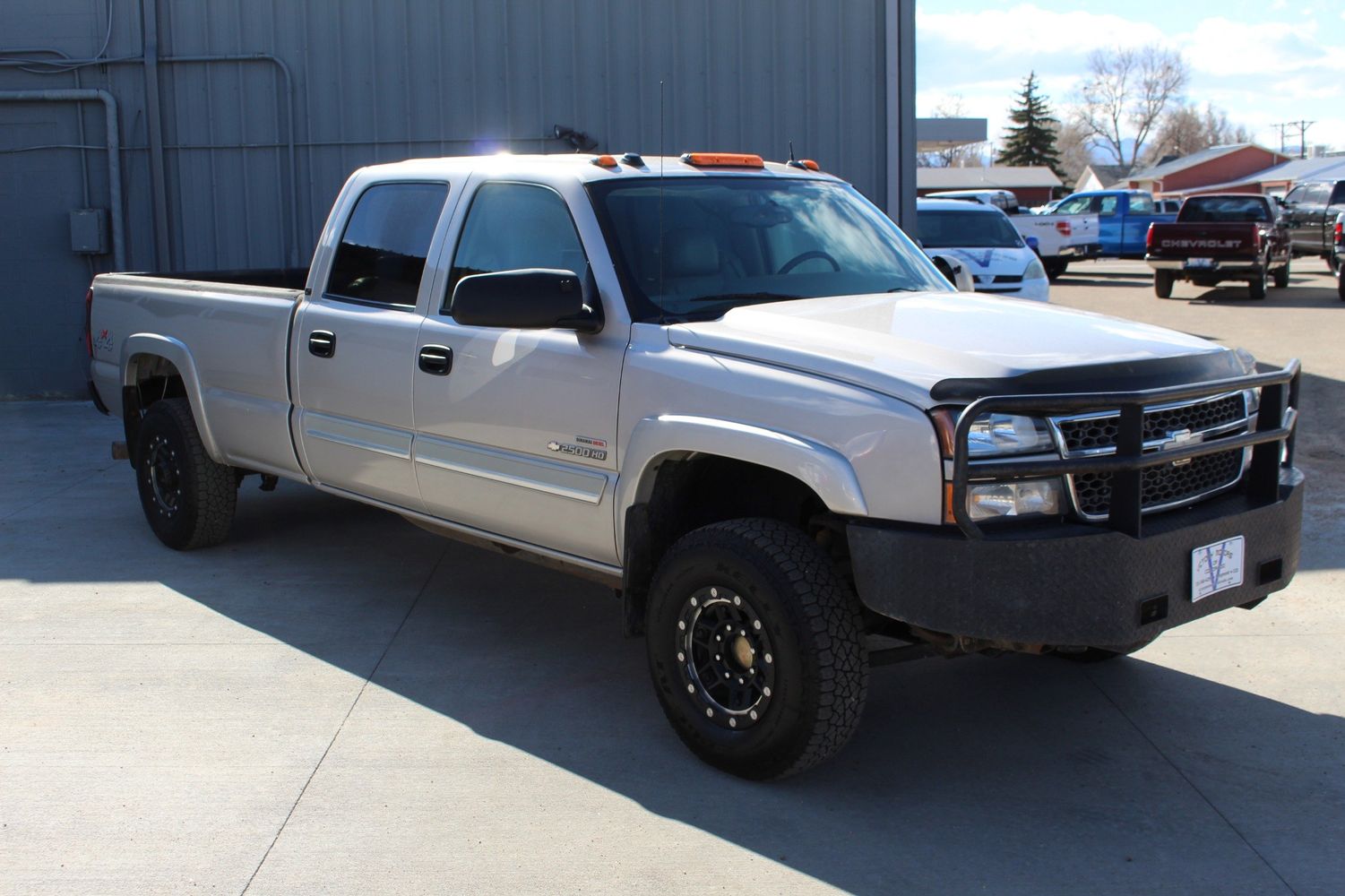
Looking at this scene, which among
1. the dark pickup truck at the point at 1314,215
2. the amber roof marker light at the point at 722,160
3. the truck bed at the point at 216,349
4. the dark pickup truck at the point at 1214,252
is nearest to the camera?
the amber roof marker light at the point at 722,160

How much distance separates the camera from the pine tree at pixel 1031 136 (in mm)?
87250

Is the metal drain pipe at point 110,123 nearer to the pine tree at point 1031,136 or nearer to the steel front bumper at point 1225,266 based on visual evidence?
the steel front bumper at point 1225,266

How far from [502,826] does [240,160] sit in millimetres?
9477

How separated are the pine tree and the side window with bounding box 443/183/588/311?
87.0 m

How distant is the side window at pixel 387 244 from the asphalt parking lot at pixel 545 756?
1440 millimetres

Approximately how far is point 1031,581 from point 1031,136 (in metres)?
89.4

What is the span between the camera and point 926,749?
4465 mm

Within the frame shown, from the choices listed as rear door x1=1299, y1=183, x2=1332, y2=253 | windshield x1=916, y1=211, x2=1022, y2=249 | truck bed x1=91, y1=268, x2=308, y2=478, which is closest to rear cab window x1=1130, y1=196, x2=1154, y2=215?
rear door x1=1299, y1=183, x2=1332, y2=253

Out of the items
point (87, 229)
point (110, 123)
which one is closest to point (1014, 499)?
point (87, 229)

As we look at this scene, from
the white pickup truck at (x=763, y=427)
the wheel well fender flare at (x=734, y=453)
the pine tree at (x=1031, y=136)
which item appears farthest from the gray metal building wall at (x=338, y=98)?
the pine tree at (x=1031, y=136)

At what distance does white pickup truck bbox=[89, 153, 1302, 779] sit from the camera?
3.64 m

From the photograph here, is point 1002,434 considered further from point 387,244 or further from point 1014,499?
point 387,244

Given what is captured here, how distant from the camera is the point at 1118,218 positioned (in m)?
33.0

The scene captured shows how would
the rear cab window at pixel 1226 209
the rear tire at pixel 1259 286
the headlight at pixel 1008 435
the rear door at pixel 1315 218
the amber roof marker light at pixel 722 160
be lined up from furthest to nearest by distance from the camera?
the rear door at pixel 1315 218 < the rear cab window at pixel 1226 209 < the rear tire at pixel 1259 286 < the amber roof marker light at pixel 722 160 < the headlight at pixel 1008 435
